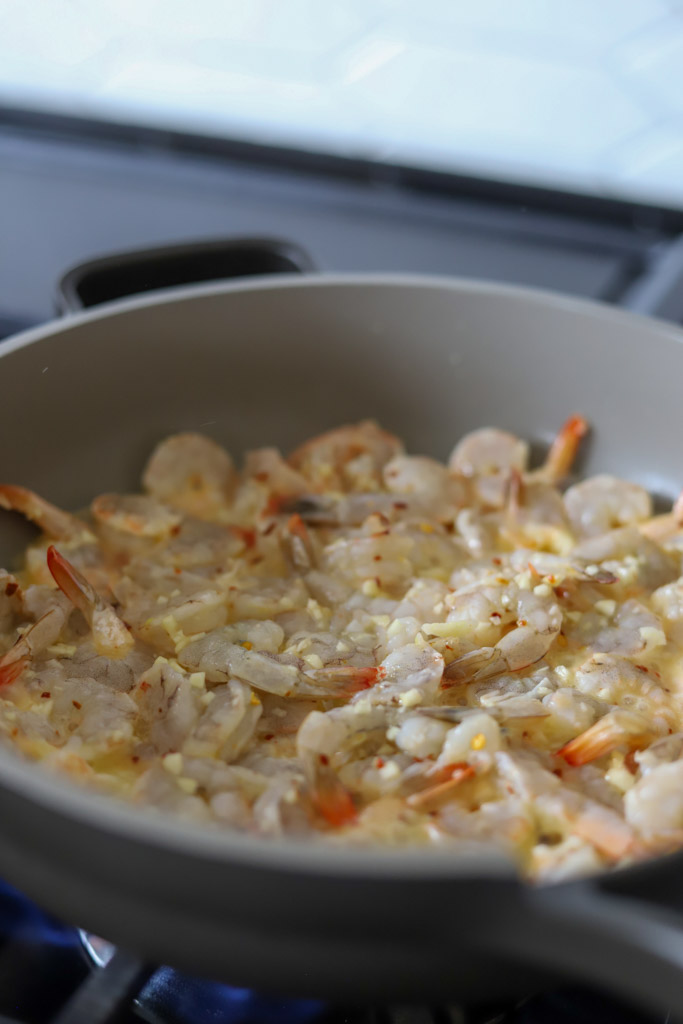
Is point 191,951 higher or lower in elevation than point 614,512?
lower

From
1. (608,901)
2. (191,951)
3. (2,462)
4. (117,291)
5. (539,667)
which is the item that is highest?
(117,291)

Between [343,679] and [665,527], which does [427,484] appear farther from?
[343,679]

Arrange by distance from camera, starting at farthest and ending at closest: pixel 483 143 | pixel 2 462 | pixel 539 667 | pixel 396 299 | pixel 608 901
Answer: pixel 483 143
pixel 396 299
pixel 2 462
pixel 539 667
pixel 608 901

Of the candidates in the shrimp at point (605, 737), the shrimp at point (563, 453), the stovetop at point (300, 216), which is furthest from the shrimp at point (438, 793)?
Result: the stovetop at point (300, 216)

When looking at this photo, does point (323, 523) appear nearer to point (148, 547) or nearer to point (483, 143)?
point (148, 547)

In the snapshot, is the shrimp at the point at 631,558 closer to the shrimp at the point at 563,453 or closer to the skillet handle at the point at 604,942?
the shrimp at the point at 563,453

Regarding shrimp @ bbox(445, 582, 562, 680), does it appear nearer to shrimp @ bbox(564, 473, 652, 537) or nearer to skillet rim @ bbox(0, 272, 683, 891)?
shrimp @ bbox(564, 473, 652, 537)

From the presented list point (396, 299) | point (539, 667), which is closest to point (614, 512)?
point (539, 667)
